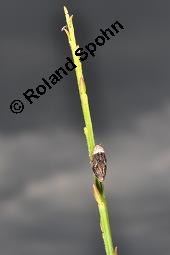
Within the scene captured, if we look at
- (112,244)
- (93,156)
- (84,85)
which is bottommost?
(112,244)

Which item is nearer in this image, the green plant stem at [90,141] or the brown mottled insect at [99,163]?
the green plant stem at [90,141]

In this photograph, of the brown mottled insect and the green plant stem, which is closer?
the green plant stem

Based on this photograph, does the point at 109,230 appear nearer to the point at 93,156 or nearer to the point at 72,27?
the point at 93,156

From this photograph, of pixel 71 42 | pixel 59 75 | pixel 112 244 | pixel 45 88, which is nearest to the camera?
pixel 112 244

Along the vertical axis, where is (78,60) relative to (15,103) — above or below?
below

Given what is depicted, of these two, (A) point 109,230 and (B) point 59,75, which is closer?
(A) point 109,230

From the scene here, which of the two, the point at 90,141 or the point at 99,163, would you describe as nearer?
the point at 90,141

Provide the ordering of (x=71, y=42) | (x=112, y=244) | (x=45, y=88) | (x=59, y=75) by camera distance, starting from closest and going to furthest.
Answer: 1. (x=112, y=244)
2. (x=71, y=42)
3. (x=59, y=75)
4. (x=45, y=88)

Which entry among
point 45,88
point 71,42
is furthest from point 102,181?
point 45,88
